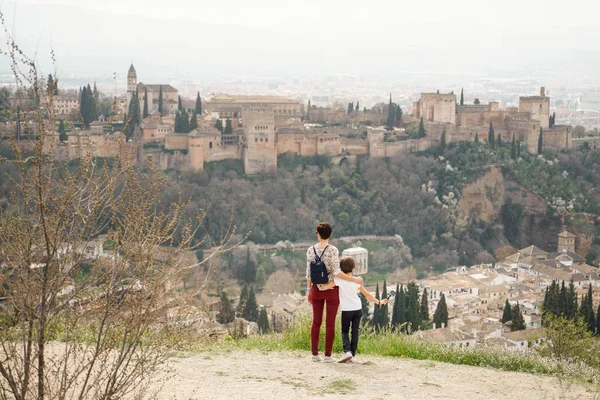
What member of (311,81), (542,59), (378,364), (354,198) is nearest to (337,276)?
(378,364)

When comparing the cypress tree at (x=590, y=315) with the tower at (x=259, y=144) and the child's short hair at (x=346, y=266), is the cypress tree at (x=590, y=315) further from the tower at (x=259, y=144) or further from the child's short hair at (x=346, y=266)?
the tower at (x=259, y=144)

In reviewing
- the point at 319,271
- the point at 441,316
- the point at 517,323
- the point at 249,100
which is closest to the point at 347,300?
the point at 319,271

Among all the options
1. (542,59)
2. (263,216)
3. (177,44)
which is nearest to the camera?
(263,216)

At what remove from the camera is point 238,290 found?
27.4 metres

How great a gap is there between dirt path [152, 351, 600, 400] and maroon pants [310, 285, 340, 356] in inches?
6.5

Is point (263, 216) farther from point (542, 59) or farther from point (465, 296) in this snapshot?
point (542, 59)

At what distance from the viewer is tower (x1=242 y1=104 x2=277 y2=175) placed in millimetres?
37719

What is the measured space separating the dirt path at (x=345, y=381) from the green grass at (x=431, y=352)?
0.19m

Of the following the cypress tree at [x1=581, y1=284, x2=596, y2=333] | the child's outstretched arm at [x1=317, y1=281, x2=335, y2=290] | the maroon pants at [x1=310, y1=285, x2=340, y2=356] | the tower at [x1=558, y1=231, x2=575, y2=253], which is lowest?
the tower at [x1=558, y1=231, x2=575, y2=253]

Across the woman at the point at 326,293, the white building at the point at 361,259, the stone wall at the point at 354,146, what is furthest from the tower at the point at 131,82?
the woman at the point at 326,293

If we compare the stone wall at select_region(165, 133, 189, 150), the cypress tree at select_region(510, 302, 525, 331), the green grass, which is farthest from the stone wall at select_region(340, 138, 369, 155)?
the green grass

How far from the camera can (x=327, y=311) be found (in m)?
6.34

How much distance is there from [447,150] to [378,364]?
36163 millimetres

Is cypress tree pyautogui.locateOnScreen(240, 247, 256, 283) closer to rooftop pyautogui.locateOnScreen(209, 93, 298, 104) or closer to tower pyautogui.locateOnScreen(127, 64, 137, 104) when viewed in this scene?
rooftop pyautogui.locateOnScreen(209, 93, 298, 104)
